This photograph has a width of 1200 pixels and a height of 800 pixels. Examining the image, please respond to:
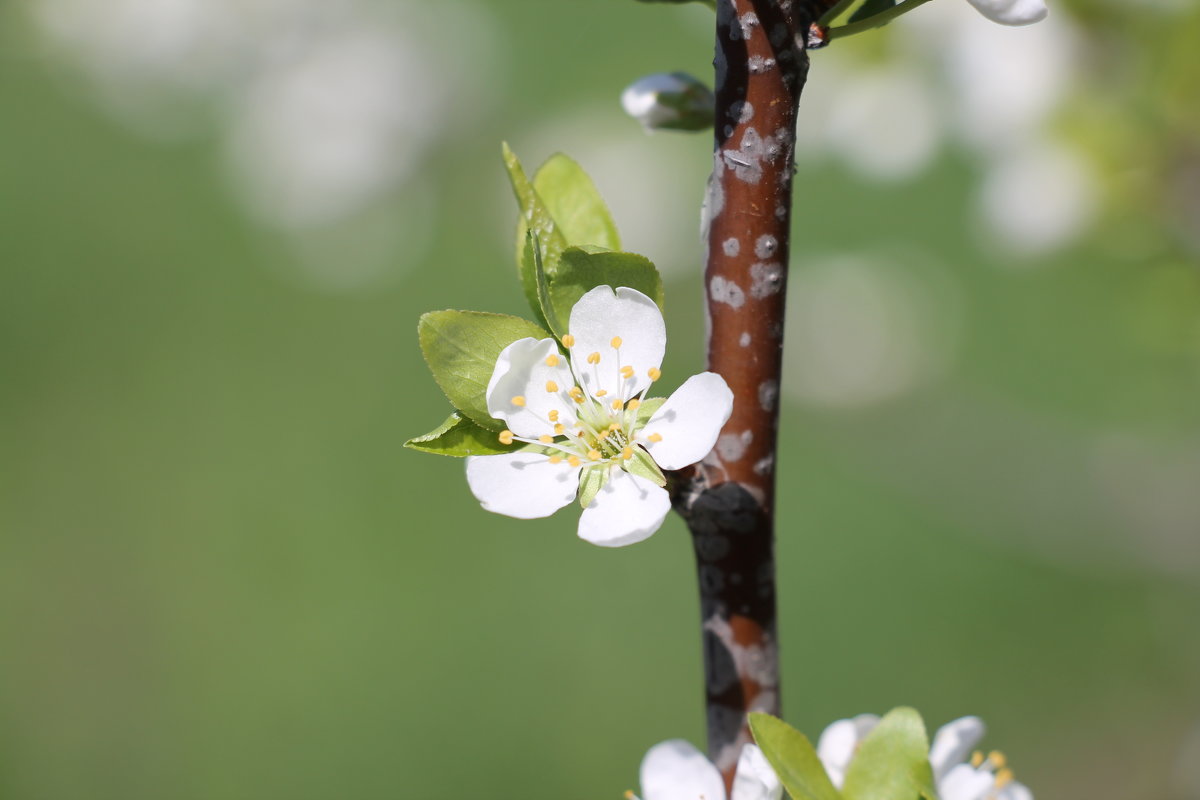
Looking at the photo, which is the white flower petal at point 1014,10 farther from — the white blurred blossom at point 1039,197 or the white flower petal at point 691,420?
the white blurred blossom at point 1039,197

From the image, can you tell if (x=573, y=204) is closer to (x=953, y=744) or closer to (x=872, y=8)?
(x=872, y=8)

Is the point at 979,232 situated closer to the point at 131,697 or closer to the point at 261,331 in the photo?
the point at 131,697

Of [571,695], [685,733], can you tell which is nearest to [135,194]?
[571,695]

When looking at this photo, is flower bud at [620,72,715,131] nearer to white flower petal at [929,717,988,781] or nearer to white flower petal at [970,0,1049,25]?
white flower petal at [970,0,1049,25]

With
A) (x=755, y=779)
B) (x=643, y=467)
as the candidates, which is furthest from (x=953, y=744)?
(x=643, y=467)

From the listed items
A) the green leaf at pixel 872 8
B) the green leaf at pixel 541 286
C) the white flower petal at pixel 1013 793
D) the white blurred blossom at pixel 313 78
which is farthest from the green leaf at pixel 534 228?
the white blurred blossom at pixel 313 78

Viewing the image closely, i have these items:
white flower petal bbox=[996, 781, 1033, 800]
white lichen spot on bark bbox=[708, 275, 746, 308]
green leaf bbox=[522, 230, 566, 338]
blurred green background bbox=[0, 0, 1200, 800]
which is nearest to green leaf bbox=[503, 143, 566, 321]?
green leaf bbox=[522, 230, 566, 338]
